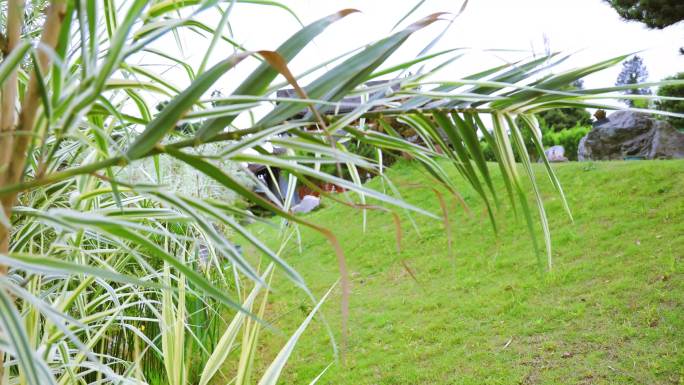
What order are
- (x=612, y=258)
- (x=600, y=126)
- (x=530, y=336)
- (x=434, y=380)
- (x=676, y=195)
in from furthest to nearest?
(x=600, y=126) → (x=676, y=195) → (x=612, y=258) → (x=530, y=336) → (x=434, y=380)

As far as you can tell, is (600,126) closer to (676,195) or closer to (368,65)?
(676,195)

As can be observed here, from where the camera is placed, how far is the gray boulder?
6794mm

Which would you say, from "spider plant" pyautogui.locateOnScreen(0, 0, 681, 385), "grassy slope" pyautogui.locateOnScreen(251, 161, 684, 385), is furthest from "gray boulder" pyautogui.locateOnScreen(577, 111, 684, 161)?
"spider plant" pyautogui.locateOnScreen(0, 0, 681, 385)

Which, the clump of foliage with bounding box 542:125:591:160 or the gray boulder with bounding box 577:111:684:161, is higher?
the gray boulder with bounding box 577:111:684:161

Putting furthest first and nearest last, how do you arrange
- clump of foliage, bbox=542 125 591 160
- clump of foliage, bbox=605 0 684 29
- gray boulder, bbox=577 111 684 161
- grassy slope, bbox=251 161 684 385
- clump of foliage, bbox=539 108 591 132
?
clump of foliage, bbox=539 108 591 132 → clump of foliage, bbox=542 125 591 160 → gray boulder, bbox=577 111 684 161 → clump of foliage, bbox=605 0 684 29 → grassy slope, bbox=251 161 684 385

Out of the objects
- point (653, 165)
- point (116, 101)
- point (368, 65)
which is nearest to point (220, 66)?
point (368, 65)

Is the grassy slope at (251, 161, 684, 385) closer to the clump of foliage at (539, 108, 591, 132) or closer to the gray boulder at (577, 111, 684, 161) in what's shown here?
the gray boulder at (577, 111, 684, 161)

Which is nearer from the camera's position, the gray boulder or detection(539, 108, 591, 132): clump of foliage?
the gray boulder

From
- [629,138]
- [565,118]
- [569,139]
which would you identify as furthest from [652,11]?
[565,118]

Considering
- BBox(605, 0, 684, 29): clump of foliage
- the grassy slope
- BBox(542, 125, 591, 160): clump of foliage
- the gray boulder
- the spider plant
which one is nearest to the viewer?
the spider plant

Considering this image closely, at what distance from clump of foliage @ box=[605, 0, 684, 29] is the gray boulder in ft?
4.39

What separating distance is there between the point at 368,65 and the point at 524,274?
3649mm

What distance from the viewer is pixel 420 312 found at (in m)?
3.79

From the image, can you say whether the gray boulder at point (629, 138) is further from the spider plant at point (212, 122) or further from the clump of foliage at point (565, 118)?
the spider plant at point (212, 122)
